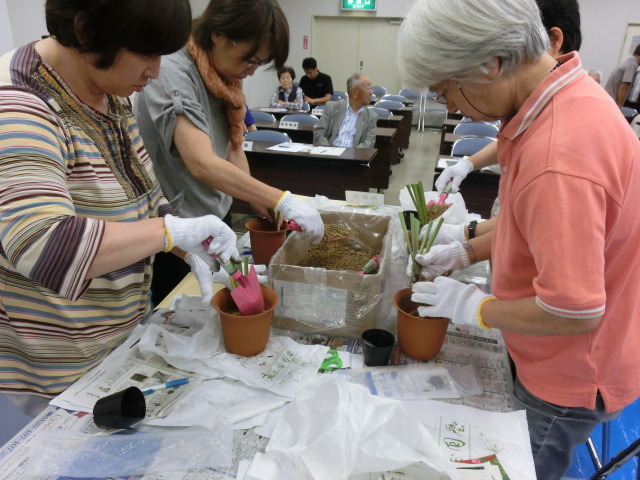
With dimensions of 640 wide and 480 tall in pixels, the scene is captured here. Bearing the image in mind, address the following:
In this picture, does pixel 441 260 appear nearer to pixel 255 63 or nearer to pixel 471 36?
pixel 471 36

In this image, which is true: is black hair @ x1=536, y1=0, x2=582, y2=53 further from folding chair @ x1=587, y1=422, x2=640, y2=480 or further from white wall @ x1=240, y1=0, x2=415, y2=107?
white wall @ x1=240, y1=0, x2=415, y2=107

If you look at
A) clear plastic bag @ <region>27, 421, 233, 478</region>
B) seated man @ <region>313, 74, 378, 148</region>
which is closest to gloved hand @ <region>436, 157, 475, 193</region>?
Answer: clear plastic bag @ <region>27, 421, 233, 478</region>

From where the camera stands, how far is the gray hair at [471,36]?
0.70m

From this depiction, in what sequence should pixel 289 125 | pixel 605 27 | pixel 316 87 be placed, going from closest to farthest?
1. pixel 289 125
2. pixel 316 87
3. pixel 605 27

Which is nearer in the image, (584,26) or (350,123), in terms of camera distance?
(350,123)

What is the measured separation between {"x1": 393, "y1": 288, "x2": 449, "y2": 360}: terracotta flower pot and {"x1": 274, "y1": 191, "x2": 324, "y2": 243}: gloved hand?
34 cm

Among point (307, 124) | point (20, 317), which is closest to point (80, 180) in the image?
point (20, 317)

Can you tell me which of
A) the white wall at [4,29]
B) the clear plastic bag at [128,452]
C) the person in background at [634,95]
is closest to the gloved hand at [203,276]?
the clear plastic bag at [128,452]

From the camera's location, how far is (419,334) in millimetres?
950

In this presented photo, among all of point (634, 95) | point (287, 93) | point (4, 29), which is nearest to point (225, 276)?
point (4, 29)

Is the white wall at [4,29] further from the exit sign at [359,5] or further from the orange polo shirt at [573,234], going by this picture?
→ the exit sign at [359,5]

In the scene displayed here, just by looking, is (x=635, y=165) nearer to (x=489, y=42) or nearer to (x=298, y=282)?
(x=489, y=42)

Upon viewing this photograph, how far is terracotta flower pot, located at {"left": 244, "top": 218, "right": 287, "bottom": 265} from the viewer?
1.31 m

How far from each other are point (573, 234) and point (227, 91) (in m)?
1.07
